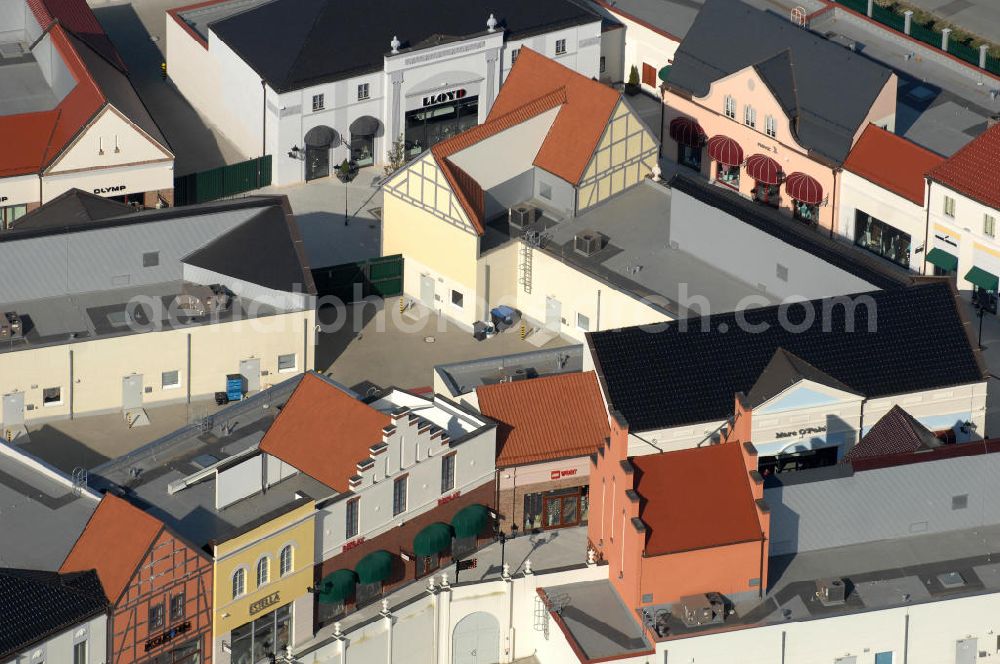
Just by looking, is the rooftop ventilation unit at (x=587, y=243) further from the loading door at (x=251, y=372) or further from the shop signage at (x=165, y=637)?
the shop signage at (x=165, y=637)

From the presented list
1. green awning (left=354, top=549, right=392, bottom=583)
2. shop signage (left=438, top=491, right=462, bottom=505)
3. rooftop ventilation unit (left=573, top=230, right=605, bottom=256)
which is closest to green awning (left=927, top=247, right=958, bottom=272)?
rooftop ventilation unit (left=573, top=230, right=605, bottom=256)

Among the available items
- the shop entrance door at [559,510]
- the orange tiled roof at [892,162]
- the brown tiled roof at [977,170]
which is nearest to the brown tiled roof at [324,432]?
the shop entrance door at [559,510]

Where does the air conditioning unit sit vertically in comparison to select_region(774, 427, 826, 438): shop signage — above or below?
above

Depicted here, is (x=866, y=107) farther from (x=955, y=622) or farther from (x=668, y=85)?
(x=955, y=622)

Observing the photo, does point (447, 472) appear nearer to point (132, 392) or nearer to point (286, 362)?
point (286, 362)

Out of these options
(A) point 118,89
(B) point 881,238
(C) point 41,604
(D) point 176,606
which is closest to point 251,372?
(A) point 118,89

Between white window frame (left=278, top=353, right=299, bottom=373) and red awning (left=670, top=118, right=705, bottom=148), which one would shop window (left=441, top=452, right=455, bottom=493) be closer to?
white window frame (left=278, top=353, right=299, bottom=373)
